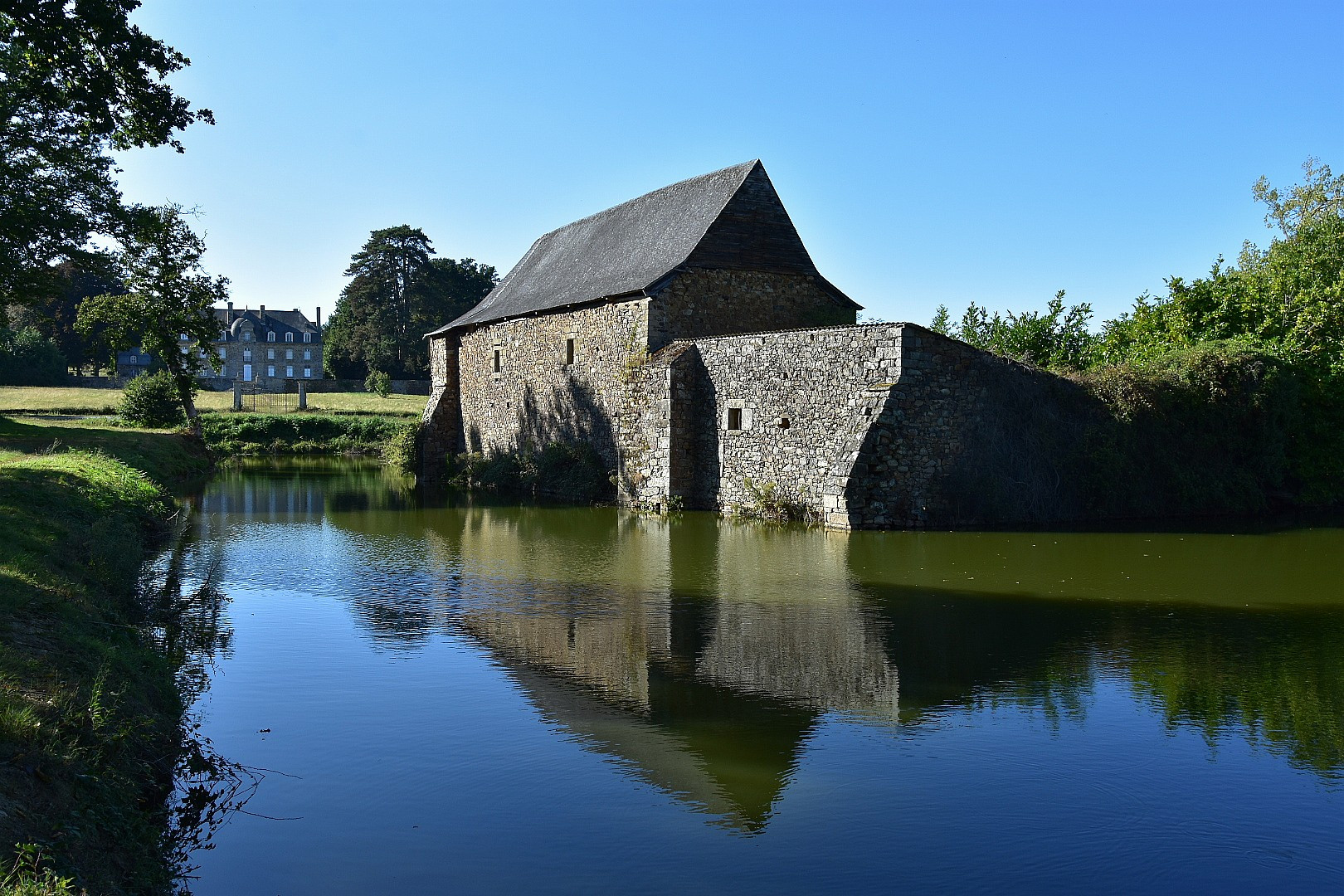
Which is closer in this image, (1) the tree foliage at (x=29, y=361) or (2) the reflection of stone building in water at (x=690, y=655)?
(2) the reflection of stone building in water at (x=690, y=655)

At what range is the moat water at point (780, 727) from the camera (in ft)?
15.4

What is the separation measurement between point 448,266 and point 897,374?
49.0 meters

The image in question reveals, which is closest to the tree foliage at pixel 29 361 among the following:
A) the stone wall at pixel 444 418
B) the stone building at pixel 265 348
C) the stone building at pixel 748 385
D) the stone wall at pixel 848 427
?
the stone building at pixel 265 348

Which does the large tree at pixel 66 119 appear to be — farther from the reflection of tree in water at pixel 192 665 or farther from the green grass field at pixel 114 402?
the green grass field at pixel 114 402

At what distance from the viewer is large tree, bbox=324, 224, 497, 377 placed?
2354 inches

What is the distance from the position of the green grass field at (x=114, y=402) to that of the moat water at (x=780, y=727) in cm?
3492

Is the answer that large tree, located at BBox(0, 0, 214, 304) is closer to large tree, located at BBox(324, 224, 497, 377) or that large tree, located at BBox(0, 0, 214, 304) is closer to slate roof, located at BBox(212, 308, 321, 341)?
large tree, located at BBox(324, 224, 497, 377)

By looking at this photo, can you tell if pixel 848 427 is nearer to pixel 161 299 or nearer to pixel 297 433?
pixel 161 299

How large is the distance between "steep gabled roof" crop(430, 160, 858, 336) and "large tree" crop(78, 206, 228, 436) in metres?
7.32

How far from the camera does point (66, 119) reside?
2064 centimetres

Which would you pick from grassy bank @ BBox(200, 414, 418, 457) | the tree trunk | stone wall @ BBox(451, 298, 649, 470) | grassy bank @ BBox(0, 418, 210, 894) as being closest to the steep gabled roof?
stone wall @ BBox(451, 298, 649, 470)

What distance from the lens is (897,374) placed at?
16422 millimetres

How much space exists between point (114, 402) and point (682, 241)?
3383 centimetres

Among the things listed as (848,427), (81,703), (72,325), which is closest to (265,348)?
(72,325)
